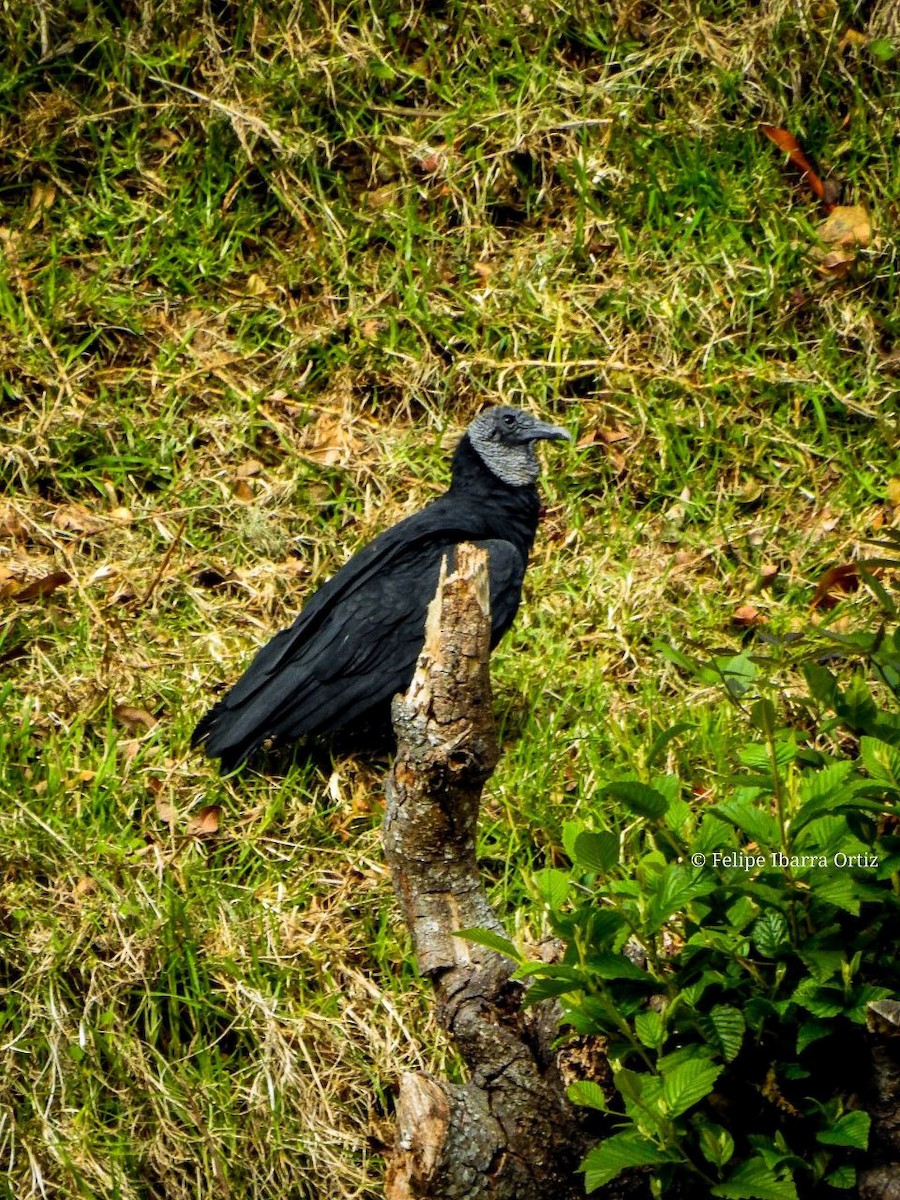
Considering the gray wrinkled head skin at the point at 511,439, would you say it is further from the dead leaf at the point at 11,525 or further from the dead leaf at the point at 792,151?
the dead leaf at the point at 792,151

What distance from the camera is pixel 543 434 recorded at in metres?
4.90

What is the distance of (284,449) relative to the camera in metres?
5.49

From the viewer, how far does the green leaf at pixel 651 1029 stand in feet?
7.70

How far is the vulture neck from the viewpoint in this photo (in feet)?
15.5

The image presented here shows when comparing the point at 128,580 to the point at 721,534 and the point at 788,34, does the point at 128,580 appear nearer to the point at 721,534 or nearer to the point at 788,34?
the point at 721,534

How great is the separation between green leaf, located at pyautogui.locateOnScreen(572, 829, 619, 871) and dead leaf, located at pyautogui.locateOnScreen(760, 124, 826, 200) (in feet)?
13.5

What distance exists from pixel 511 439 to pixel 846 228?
1694mm

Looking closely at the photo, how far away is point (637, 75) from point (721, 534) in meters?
2.06

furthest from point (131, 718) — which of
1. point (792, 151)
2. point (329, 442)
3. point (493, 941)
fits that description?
point (792, 151)

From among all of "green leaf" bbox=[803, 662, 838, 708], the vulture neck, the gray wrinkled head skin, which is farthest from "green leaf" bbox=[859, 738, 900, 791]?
the gray wrinkled head skin

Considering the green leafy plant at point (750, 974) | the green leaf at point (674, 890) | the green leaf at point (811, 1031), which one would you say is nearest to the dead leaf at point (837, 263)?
the green leafy plant at point (750, 974)

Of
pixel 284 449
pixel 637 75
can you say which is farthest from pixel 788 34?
pixel 284 449

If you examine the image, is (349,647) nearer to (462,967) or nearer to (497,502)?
(497,502)

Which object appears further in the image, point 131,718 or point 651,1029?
point 131,718
